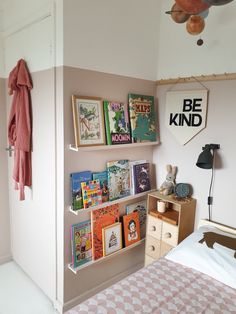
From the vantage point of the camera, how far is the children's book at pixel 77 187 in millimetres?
1808

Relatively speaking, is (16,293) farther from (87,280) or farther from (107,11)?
(107,11)

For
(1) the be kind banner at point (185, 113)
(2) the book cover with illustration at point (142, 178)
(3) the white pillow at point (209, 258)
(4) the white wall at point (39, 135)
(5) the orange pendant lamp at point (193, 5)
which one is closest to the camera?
(5) the orange pendant lamp at point (193, 5)

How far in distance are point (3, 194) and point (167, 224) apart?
1582 millimetres

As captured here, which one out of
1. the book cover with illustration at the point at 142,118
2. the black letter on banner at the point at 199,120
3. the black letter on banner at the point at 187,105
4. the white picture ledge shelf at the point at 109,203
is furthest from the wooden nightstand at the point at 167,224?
the black letter on banner at the point at 187,105

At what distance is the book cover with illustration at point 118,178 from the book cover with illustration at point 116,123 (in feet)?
0.63

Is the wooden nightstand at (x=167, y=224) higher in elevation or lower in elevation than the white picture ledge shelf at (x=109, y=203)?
lower

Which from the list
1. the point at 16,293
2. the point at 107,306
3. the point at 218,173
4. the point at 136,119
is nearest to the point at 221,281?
the point at 107,306

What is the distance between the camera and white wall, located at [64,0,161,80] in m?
1.66

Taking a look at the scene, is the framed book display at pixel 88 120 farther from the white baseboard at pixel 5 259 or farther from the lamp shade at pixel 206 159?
the white baseboard at pixel 5 259

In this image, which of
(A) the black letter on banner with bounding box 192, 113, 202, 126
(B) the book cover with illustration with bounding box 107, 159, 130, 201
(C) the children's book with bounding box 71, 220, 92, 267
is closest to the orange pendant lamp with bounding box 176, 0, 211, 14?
(A) the black letter on banner with bounding box 192, 113, 202, 126

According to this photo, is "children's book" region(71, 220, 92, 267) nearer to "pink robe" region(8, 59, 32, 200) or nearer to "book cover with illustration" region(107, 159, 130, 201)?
"book cover with illustration" region(107, 159, 130, 201)

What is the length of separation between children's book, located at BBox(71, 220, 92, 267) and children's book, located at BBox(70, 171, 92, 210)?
0.17 meters

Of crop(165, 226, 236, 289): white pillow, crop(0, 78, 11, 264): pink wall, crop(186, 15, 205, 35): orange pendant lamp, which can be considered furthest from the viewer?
crop(0, 78, 11, 264): pink wall

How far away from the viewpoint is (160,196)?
2176 mm
